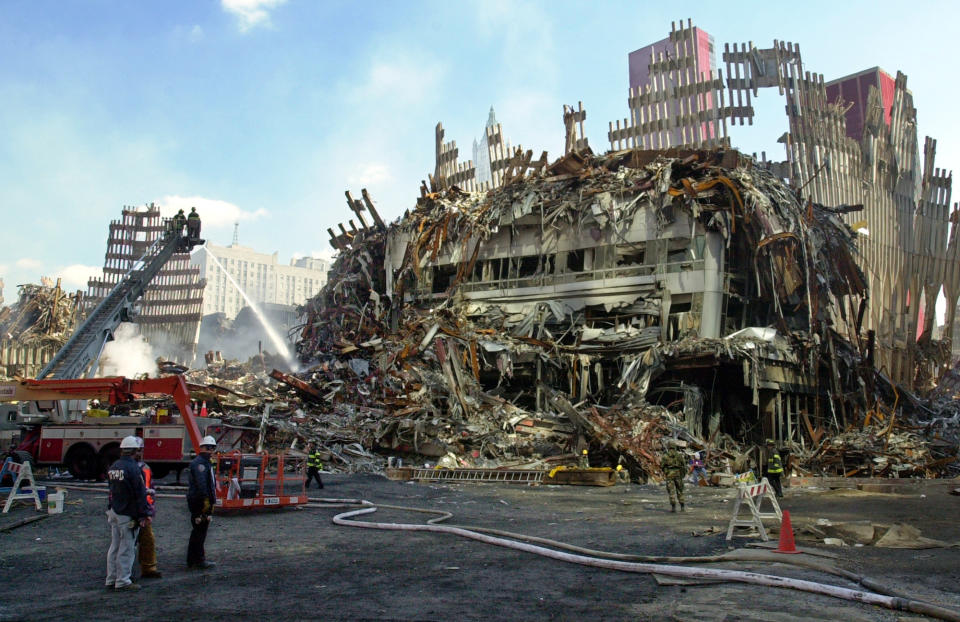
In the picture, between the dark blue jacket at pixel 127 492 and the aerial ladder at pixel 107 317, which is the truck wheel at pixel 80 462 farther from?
the dark blue jacket at pixel 127 492

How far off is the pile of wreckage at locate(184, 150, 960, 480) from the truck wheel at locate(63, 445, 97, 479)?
714 cm

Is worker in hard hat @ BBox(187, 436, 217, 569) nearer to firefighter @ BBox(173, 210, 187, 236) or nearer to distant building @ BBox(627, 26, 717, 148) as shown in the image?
firefighter @ BBox(173, 210, 187, 236)

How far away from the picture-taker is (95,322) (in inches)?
1059

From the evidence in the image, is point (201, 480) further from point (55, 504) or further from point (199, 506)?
point (55, 504)

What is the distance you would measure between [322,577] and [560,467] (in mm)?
14152

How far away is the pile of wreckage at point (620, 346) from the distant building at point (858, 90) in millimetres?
38726

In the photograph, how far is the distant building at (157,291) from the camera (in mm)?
66250

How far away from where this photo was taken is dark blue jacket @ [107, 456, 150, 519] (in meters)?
6.70

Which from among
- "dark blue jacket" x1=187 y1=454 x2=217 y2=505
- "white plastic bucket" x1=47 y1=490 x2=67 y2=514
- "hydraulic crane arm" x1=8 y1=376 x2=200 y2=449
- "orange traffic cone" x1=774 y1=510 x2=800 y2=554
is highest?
"hydraulic crane arm" x1=8 y1=376 x2=200 y2=449

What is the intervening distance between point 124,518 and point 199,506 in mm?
1020

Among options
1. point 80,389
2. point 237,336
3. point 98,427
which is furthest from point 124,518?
point 237,336

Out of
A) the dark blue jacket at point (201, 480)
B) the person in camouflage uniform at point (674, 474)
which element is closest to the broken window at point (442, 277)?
the person in camouflage uniform at point (674, 474)

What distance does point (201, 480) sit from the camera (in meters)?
7.70

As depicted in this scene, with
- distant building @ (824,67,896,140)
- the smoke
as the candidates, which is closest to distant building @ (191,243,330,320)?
the smoke
